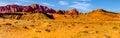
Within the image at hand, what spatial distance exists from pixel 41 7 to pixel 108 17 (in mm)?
100801

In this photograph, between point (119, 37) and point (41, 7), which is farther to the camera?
point (41, 7)

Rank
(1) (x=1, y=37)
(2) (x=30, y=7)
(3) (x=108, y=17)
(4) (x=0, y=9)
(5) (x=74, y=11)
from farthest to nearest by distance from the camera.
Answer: (4) (x=0, y=9) → (2) (x=30, y=7) → (5) (x=74, y=11) → (3) (x=108, y=17) → (1) (x=1, y=37)

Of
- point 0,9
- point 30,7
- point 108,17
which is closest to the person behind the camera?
point 108,17

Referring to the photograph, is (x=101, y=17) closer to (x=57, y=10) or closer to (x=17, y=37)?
(x=17, y=37)

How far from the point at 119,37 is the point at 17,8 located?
5729 inches

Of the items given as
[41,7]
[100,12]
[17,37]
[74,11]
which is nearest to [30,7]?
[41,7]

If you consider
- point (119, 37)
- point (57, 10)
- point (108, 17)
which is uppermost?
point (119, 37)

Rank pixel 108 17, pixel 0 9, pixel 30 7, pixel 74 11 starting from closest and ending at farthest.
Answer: pixel 108 17
pixel 74 11
pixel 30 7
pixel 0 9

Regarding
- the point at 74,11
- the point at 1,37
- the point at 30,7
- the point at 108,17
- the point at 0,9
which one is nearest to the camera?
the point at 1,37

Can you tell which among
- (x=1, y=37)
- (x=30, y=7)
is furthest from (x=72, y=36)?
(x=30, y=7)

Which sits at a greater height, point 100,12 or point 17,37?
point 17,37

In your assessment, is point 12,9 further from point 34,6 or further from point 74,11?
point 74,11

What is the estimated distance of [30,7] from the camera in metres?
154

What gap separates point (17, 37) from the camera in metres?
18.8
